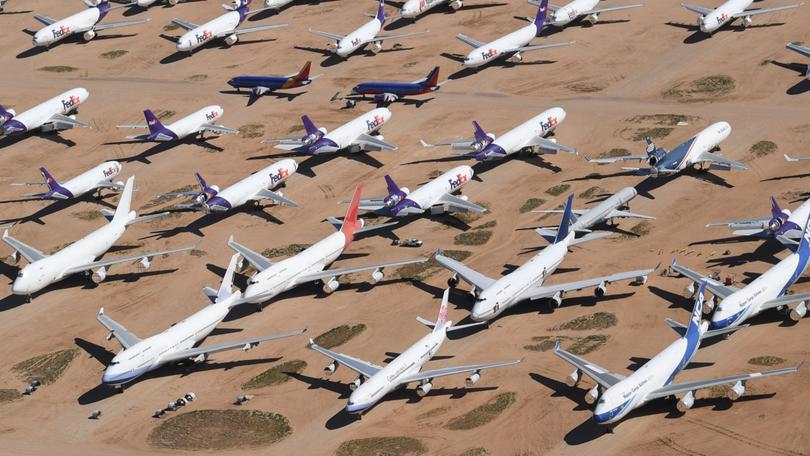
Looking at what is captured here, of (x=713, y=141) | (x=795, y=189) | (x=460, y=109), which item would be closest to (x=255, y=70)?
(x=460, y=109)

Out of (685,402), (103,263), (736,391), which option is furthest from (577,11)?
(685,402)

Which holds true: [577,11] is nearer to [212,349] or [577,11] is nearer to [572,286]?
[572,286]

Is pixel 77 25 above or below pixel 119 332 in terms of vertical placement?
above

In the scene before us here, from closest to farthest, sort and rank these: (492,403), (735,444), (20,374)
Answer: (735,444), (492,403), (20,374)

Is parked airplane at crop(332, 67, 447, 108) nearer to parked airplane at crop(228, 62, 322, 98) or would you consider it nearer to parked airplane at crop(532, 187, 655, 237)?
parked airplane at crop(228, 62, 322, 98)

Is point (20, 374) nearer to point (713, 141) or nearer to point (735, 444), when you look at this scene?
point (735, 444)

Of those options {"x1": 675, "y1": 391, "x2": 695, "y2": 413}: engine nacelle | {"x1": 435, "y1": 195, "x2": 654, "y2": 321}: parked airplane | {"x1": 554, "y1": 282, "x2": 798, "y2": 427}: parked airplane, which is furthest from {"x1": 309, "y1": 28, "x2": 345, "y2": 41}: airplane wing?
{"x1": 675, "y1": 391, "x2": 695, "y2": 413}: engine nacelle

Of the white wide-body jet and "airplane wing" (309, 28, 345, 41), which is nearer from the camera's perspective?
the white wide-body jet
